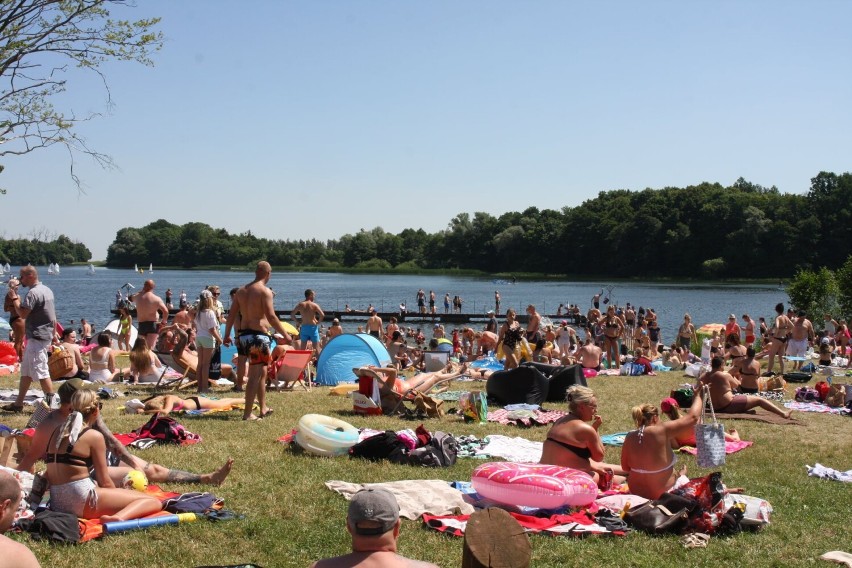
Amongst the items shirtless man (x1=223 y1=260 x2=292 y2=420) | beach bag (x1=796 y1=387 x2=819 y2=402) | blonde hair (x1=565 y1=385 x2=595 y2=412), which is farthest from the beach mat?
shirtless man (x1=223 y1=260 x2=292 y2=420)

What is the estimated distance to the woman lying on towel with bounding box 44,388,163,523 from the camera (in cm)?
484

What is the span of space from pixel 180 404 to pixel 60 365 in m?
1.78

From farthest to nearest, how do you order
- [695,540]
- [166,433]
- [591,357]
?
[591,357] → [166,433] → [695,540]

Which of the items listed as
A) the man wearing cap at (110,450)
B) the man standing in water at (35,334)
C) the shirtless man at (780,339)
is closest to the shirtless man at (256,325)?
the man standing in water at (35,334)

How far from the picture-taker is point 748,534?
5.30m

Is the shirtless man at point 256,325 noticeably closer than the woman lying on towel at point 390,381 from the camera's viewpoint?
Yes

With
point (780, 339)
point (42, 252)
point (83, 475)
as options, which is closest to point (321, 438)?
point (83, 475)

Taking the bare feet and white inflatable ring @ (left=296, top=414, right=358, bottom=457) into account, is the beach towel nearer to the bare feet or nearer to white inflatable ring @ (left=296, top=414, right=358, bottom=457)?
white inflatable ring @ (left=296, top=414, right=358, bottom=457)

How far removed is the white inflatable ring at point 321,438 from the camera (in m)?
7.09

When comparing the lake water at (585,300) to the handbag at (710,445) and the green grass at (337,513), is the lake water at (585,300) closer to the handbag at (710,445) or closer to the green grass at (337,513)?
the green grass at (337,513)

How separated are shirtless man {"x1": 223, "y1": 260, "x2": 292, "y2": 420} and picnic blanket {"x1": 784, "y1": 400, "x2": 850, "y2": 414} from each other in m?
7.63

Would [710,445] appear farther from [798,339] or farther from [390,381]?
[798,339]

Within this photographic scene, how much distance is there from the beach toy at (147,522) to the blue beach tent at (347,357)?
8.01 m

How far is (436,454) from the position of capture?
6984 mm
